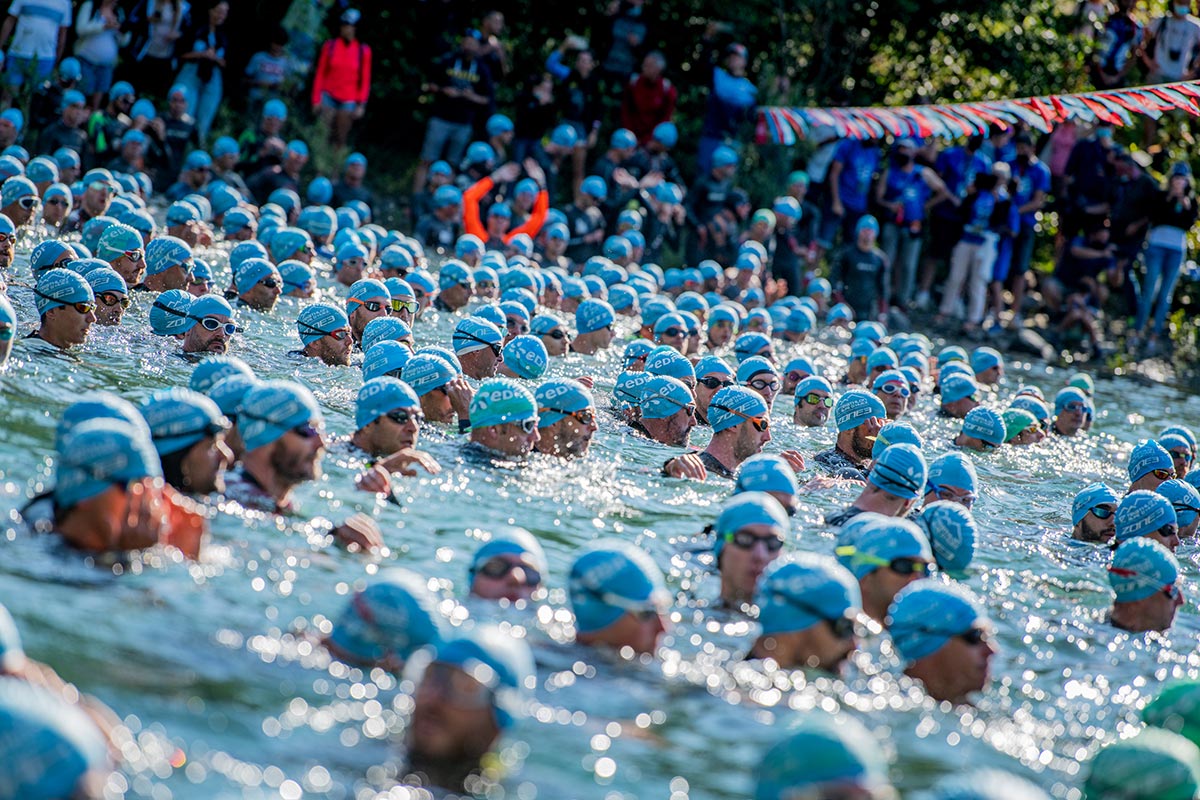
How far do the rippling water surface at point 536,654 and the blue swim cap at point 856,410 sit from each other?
1528 mm

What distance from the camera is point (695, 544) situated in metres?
9.04

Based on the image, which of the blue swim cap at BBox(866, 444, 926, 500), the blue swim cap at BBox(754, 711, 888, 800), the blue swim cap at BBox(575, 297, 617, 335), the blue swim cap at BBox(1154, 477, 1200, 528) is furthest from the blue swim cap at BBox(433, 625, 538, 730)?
the blue swim cap at BBox(575, 297, 617, 335)

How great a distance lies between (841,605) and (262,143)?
18132 millimetres

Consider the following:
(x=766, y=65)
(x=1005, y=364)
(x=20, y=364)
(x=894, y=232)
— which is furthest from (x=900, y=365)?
(x=20, y=364)

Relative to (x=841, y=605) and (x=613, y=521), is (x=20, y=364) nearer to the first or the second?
(x=613, y=521)

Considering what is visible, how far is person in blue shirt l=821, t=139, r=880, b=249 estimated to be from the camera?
2336 centimetres

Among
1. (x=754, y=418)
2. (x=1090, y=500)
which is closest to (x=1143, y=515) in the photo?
(x=1090, y=500)

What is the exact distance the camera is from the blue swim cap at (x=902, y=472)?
9531 mm

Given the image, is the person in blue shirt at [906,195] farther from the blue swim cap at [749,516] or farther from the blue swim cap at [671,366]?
the blue swim cap at [749,516]

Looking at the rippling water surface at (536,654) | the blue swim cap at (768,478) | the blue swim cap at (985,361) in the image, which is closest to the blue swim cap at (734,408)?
the rippling water surface at (536,654)

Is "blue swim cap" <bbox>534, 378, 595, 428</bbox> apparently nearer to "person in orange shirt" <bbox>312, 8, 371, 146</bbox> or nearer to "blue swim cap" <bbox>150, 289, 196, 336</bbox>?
"blue swim cap" <bbox>150, 289, 196, 336</bbox>

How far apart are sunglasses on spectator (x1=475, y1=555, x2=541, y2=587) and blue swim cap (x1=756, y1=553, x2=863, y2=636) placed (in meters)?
1.11

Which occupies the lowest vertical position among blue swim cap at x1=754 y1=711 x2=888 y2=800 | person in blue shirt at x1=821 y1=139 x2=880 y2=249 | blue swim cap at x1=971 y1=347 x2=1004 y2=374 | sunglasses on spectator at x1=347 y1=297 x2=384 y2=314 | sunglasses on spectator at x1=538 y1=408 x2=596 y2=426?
blue swim cap at x1=971 y1=347 x2=1004 y2=374

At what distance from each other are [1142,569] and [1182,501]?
2859mm
